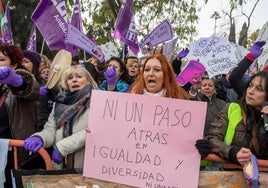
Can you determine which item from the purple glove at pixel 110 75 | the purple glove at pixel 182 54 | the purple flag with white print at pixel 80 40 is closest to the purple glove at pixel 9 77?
the purple glove at pixel 110 75

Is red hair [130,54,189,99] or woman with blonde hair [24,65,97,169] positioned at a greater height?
red hair [130,54,189,99]

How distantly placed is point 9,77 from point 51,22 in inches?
117

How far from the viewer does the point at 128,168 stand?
8.43ft

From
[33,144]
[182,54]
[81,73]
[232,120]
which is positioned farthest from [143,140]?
[182,54]

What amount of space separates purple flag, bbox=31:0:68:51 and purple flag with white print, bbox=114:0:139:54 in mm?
1243

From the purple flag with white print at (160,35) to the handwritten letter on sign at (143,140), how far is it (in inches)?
154

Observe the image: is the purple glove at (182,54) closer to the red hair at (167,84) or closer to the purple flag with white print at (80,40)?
the purple flag with white print at (80,40)

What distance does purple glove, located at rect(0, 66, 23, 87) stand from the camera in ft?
8.73

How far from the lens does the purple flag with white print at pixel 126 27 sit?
662 centimetres

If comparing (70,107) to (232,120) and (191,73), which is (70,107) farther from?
(191,73)

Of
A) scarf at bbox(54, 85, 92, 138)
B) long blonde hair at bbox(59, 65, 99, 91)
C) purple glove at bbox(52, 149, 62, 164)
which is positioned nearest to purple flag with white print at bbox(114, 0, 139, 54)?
long blonde hair at bbox(59, 65, 99, 91)

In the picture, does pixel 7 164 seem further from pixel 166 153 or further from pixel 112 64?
pixel 112 64

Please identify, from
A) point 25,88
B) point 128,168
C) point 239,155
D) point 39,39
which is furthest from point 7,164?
point 39,39

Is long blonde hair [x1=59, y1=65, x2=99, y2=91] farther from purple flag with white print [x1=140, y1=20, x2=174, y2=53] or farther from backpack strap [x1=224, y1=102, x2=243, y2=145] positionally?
purple flag with white print [x1=140, y1=20, x2=174, y2=53]
